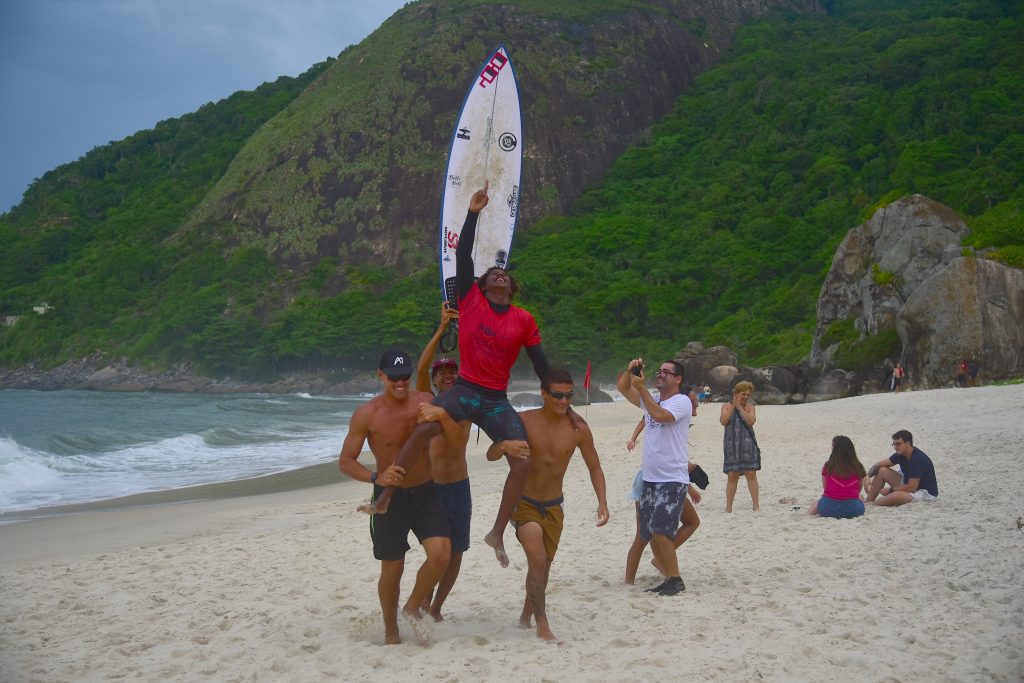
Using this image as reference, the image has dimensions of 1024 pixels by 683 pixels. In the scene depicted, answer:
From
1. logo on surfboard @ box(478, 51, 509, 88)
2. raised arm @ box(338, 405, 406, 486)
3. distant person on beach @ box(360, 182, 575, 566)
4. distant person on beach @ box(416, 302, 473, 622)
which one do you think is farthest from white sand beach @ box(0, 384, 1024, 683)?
logo on surfboard @ box(478, 51, 509, 88)

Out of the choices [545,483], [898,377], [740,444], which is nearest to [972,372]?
[898,377]

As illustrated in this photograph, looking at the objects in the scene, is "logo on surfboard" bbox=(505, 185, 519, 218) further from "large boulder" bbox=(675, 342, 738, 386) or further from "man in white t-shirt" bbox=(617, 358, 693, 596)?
"large boulder" bbox=(675, 342, 738, 386)

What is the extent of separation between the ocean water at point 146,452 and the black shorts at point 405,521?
9.58 m

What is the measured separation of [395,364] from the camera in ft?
17.8

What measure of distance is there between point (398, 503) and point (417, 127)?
85.5 meters

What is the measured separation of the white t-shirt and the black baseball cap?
1964 mm

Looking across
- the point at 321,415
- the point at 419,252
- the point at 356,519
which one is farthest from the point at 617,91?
the point at 356,519

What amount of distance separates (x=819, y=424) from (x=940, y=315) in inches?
398

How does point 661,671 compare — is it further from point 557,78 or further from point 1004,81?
point 557,78

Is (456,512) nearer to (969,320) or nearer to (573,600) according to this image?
(573,600)

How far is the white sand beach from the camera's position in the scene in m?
4.95

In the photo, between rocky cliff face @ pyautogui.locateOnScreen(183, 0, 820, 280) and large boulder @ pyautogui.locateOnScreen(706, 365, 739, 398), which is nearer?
large boulder @ pyautogui.locateOnScreen(706, 365, 739, 398)

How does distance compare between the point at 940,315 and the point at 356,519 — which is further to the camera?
the point at 940,315

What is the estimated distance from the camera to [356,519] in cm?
1063
